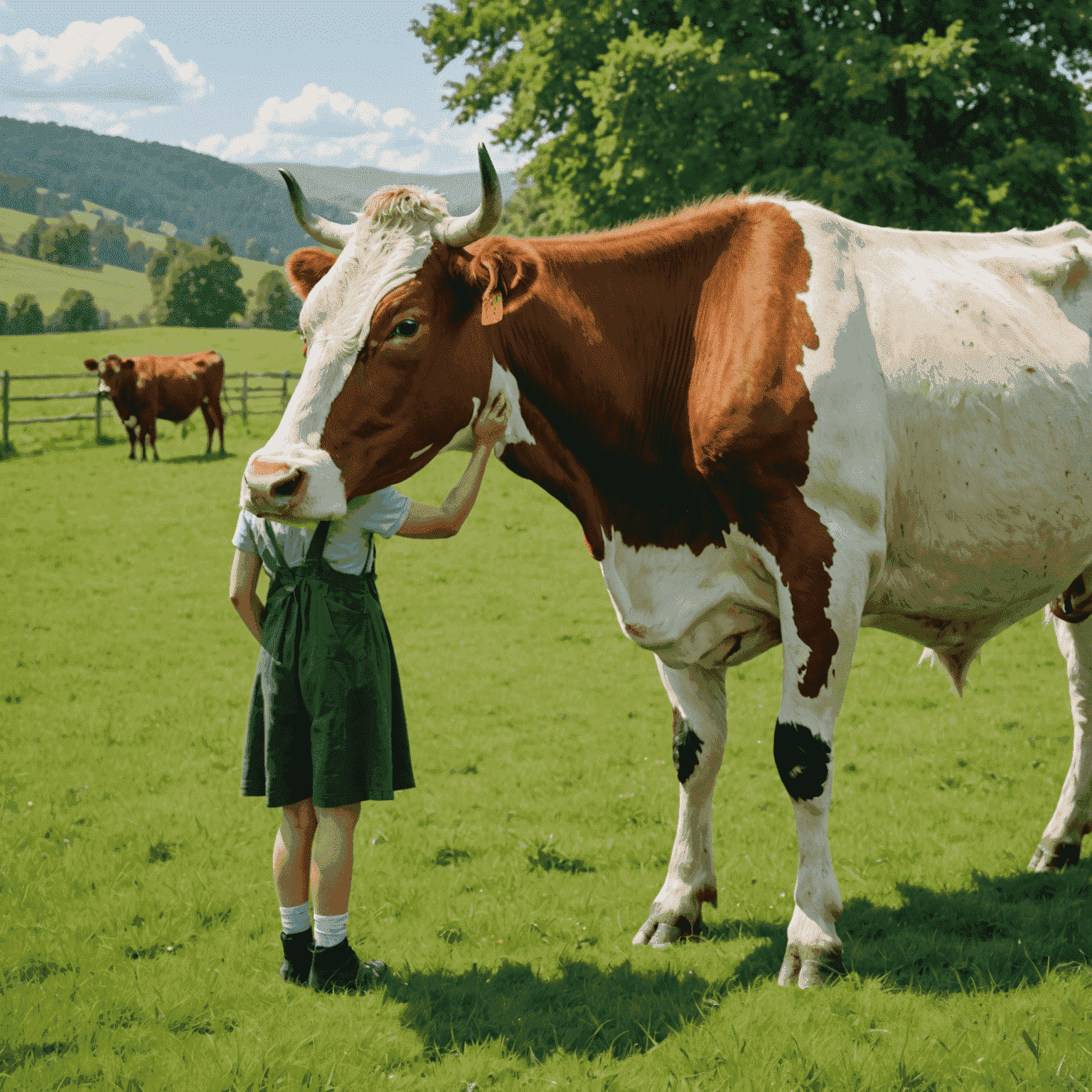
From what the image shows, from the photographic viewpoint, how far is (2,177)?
16325 cm

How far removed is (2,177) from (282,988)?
192m

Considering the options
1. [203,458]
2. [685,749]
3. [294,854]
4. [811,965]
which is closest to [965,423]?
[685,749]

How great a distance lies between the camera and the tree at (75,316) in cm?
7706

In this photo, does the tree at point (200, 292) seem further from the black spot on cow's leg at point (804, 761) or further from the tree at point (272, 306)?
the black spot on cow's leg at point (804, 761)

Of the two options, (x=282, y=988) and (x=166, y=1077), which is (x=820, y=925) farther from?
(x=166, y=1077)

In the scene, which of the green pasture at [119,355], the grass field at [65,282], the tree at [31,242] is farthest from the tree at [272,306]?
the tree at [31,242]

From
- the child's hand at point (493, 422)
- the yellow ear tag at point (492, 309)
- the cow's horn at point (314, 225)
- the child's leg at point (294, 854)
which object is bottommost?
the child's leg at point (294, 854)

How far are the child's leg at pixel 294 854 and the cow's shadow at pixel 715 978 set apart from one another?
53cm

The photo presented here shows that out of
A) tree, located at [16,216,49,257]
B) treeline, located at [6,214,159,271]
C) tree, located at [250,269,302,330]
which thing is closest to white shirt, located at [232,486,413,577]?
tree, located at [250,269,302,330]

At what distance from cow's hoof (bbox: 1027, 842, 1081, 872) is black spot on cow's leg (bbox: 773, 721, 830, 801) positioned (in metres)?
1.98

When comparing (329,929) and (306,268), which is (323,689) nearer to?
(329,929)

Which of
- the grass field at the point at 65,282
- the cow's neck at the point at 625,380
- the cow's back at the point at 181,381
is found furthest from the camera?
the grass field at the point at 65,282

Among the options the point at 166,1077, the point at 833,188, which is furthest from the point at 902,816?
the point at 833,188

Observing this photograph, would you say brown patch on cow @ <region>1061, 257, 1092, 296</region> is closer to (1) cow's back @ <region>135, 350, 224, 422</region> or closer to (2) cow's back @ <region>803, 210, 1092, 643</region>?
(2) cow's back @ <region>803, 210, 1092, 643</region>
